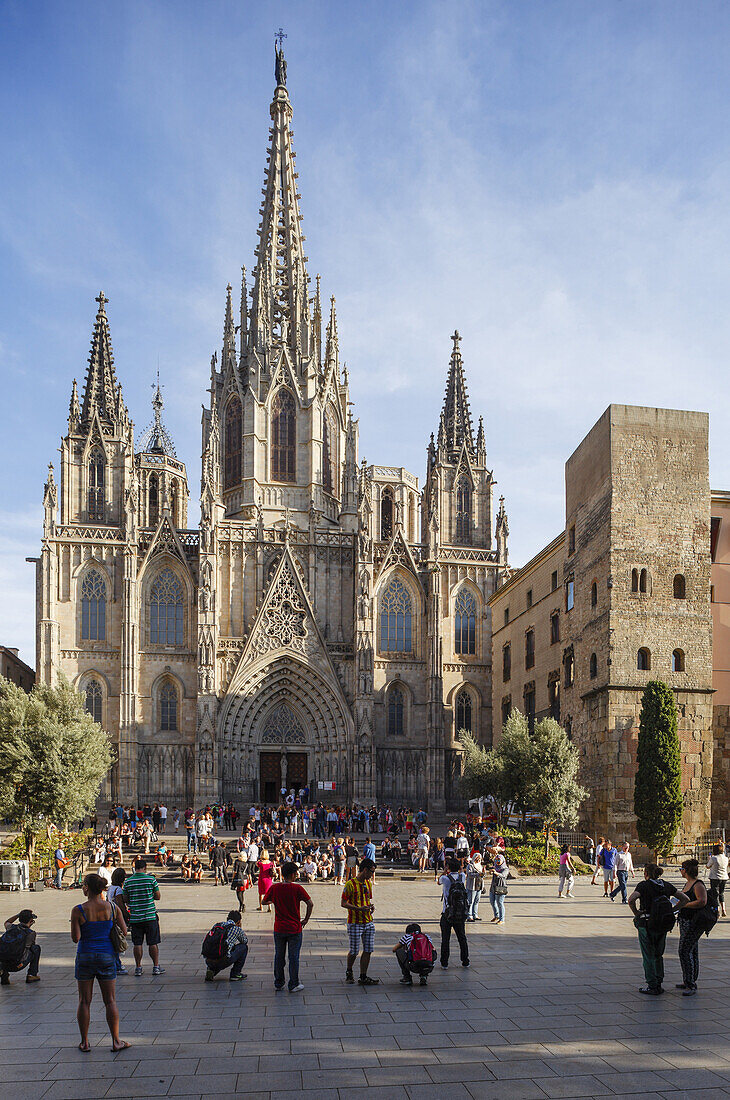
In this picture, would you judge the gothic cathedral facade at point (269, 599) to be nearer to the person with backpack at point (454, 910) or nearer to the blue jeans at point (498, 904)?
the blue jeans at point (498, 904)

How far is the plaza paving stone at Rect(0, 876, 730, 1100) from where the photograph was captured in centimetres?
841

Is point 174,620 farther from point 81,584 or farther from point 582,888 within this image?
point 582,888

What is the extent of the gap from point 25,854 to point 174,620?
21463mm

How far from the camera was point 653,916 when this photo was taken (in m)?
11.4

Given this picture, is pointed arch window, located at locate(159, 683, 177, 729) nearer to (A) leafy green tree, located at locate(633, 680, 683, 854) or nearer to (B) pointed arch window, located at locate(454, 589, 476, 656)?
(B) pointed arch window, located at locate(454, 589, 476, 656)

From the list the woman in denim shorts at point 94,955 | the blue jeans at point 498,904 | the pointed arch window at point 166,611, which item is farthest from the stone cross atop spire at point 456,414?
the woman in denim shorts at point 94,955

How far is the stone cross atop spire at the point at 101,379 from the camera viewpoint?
5369 cm

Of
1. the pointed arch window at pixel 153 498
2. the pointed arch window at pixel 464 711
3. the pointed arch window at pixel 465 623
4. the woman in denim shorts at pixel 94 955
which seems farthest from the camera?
the pointed arch window at pixel 153 498

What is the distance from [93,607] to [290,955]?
38.9m

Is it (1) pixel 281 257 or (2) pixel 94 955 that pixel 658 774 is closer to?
(2) pixel 94 955

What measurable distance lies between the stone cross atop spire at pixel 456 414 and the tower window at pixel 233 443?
11.8 m

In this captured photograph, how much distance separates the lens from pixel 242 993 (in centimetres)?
1199

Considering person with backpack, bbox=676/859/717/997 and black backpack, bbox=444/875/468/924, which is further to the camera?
black backpack, bbox=444/875/468/924

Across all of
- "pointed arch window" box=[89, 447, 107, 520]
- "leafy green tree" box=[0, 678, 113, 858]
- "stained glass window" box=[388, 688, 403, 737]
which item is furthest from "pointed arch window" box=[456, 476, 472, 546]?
"leafy green tree" box=[0, 678, 113, 858]
